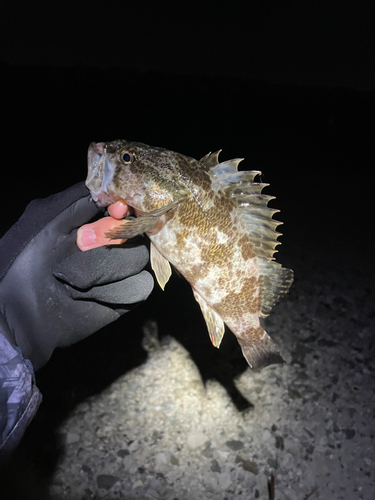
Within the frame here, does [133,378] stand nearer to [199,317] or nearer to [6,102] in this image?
[199,317]

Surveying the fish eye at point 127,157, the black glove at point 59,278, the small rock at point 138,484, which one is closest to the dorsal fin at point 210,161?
the fish eye at point 127,157

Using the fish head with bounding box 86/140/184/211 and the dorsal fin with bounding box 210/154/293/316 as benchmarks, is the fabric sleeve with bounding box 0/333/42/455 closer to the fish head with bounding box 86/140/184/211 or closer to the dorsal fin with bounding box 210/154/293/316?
the fish head with bounding box 86/140/184/211

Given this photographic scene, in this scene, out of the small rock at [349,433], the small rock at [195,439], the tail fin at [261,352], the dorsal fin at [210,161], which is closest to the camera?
the dorsal fin at [210,161]

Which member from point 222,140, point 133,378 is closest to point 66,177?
point 222,140

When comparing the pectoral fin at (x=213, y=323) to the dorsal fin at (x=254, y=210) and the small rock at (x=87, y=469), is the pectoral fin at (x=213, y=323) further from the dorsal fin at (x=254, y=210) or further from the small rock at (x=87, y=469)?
the small rock at (x=87, y=469)

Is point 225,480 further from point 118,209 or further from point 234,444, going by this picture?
point 118,209

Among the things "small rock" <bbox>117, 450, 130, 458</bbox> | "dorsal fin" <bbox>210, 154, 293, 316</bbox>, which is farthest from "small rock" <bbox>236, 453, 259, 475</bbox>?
"dorsal fin" <bbox>210, 154, 293, 316</bbox>

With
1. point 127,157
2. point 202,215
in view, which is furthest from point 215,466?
point 127,157
